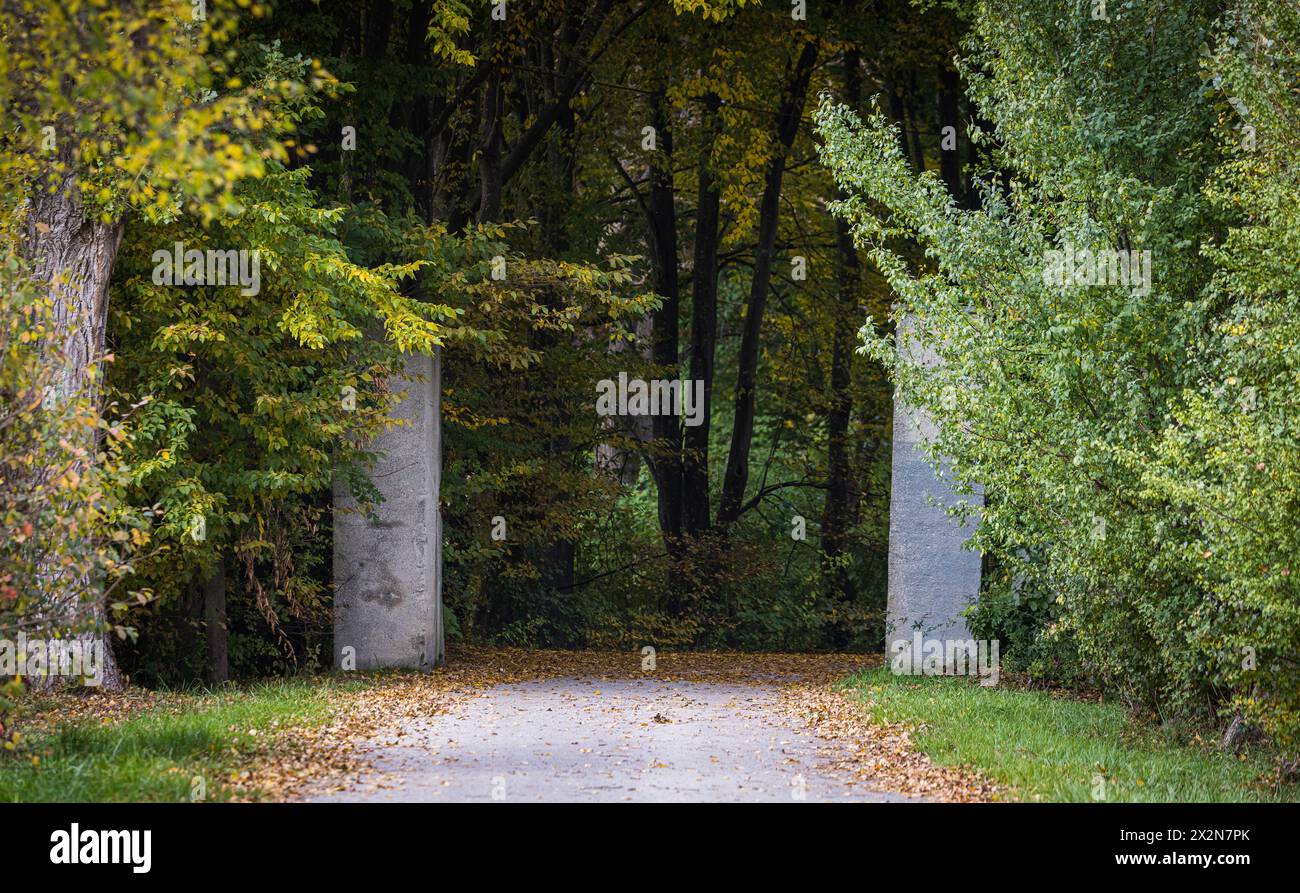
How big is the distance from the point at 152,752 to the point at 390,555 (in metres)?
6.23

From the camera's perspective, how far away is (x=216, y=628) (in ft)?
42.3

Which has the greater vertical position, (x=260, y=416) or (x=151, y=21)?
(x=151, y=21)

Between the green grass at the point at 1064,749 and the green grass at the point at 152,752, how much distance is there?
14.5ft

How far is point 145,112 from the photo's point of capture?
5832 millimetres

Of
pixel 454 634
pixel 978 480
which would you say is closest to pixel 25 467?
pixel 978 480

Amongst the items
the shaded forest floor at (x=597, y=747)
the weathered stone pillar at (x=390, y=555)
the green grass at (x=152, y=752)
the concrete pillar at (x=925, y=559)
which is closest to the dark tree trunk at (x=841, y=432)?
the concrete pillar at (x=925, y=559)

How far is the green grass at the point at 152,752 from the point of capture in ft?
22.6

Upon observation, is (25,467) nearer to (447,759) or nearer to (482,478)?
(447,759)

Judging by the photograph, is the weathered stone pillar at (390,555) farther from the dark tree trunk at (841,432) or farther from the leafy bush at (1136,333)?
the dark tree trunk at (841,432)

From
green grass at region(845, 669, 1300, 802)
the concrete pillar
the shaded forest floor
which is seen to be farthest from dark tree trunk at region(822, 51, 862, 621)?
green grass at region(845, 669, 1300, 802)

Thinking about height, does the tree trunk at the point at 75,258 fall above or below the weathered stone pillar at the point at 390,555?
above

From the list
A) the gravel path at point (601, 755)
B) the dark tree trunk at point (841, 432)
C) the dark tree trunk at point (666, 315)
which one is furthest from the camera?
the dark tree trunk at point (841, 432)

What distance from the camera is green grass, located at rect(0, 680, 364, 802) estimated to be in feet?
22.6
